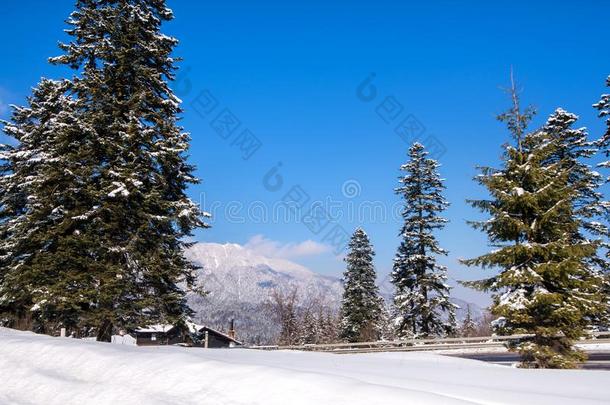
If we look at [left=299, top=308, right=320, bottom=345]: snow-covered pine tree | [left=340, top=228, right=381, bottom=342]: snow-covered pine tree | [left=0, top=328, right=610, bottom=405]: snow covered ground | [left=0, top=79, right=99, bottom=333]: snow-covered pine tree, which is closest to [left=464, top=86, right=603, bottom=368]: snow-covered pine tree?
[left=0, top=328, right=610, bottom=405]: snow covered ground

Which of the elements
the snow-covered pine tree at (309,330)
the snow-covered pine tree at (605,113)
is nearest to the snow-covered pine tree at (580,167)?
the snow-covered pine tree at (605,113)

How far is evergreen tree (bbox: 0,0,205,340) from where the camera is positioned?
15625 millimetres

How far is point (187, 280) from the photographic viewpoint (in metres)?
17.6

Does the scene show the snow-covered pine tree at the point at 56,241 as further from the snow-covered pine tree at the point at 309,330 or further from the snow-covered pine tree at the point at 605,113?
the snow-covered pine tree at the point at 309,330

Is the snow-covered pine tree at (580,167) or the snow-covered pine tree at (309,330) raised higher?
the snow-covered pine tree at (580,167)

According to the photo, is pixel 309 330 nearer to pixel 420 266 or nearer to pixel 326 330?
pixel 326 330

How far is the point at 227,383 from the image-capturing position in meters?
5.64

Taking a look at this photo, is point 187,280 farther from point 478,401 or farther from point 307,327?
point 307,327

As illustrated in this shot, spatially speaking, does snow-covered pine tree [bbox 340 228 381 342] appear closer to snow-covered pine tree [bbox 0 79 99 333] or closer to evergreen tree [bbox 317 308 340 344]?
evergreen tree [bbox 317 308 340 344]

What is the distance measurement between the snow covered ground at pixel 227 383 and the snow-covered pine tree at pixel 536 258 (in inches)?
208

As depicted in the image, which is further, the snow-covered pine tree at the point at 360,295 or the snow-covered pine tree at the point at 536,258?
the snow-covered pine tree at the point at 360,295

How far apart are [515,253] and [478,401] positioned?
9560 mm

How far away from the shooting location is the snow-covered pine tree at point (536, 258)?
12.7 m

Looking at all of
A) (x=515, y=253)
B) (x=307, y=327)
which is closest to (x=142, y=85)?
(x=515, y=253)
